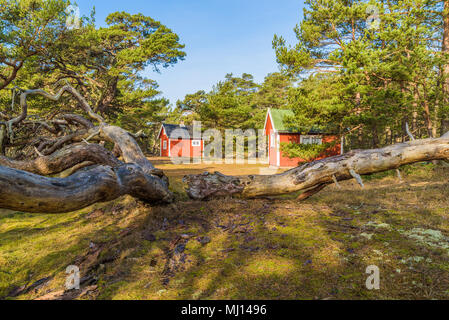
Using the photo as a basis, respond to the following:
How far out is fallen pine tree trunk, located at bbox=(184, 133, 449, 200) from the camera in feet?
17.4

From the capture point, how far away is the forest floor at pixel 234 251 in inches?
114

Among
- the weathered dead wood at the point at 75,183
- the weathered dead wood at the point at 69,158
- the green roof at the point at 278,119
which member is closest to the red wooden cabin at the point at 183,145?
the green roof at the point at 278,119

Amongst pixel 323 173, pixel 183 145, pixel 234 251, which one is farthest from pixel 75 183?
pixel 183 145

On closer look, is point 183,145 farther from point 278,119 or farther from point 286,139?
point 286,139

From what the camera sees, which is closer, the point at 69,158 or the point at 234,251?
the point at 234,251

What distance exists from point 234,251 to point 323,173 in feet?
10.3

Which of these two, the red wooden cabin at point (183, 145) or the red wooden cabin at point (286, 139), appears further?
the red wooden cabin at point (183, 145)

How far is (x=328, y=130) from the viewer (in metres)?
14.6

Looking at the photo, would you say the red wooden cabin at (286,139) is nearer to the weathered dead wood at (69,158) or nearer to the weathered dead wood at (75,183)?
the weathered dead wood at (75,183)

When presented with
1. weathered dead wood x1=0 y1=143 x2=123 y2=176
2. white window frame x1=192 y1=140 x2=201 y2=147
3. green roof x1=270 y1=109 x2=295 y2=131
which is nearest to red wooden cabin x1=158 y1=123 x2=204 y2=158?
white window frame x1=192 y1=140 x2=201 y2=147

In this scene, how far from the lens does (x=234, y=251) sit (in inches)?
155

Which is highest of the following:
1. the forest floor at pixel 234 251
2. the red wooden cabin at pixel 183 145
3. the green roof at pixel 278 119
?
the green roof at pixel 278 119

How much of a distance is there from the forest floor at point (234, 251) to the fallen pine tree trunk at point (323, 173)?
1.17 ft
